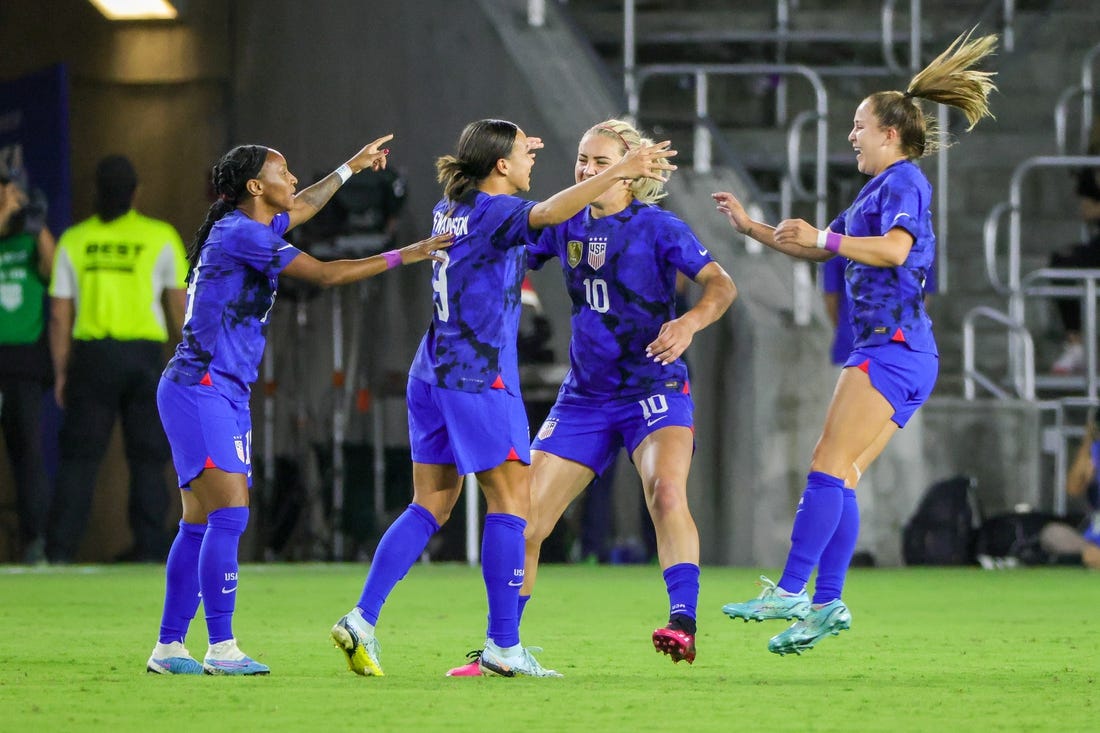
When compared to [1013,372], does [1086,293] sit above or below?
above

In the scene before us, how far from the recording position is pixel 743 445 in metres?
13.5

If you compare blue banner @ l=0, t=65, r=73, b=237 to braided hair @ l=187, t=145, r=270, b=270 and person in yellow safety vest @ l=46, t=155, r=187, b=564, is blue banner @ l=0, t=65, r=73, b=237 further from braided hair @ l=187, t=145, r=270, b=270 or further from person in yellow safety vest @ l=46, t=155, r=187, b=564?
braided hair @ l=187, t=145, r=270, b=270

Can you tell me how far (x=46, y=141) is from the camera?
14.8 m

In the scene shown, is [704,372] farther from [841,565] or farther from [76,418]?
[841,565]

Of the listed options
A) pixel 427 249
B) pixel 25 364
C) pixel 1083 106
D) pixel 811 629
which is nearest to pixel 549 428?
pixel 427 249

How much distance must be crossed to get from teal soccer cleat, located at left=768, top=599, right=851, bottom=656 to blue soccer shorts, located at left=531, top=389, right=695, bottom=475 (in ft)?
2.49

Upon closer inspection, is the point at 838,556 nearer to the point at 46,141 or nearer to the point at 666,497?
the point at 666,497

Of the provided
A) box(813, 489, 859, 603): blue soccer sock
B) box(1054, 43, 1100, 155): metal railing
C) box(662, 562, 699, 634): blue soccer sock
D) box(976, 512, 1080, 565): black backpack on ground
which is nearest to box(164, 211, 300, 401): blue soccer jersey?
box(662, 562, 699, 634): blue soccer sock

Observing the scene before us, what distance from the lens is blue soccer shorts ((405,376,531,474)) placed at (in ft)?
20.6

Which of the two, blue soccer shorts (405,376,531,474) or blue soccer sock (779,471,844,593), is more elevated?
blue soccer shorts (405,376,531,474)

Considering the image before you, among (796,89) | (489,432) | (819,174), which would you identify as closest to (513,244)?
(489,432)

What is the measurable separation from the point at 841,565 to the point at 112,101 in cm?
970

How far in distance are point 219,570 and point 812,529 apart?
2.00 metres

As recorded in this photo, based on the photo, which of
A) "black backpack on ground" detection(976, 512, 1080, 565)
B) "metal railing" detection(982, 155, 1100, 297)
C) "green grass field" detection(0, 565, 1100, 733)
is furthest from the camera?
"metal railing" detection(982, 155, 1100, 297)
